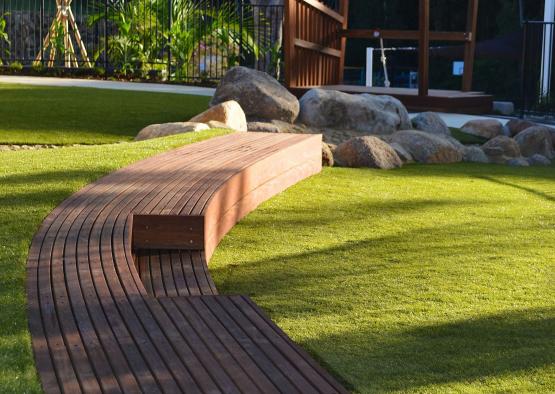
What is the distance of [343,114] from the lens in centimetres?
1268

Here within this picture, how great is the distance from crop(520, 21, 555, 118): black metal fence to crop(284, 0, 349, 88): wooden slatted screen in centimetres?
307

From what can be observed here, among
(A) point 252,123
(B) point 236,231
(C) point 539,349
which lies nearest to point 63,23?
(A) point 252,123

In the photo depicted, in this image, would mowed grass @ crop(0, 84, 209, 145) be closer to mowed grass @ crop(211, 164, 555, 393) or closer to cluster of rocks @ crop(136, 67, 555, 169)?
cluster of rocks @ crop(136, 67, 555, 169)

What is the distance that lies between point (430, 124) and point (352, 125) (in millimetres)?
1087

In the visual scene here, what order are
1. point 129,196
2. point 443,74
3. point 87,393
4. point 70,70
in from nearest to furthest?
1. point 87,393
2. point 129,196
3. point 70,70
4. point 443,74

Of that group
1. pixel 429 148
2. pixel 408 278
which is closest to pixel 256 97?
pixel 429 148

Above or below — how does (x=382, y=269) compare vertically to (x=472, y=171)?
below

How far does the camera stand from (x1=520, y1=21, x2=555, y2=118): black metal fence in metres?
16.6

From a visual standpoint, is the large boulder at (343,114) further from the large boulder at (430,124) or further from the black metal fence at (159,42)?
the black metal fence at (159,42)

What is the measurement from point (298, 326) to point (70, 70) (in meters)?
14.9

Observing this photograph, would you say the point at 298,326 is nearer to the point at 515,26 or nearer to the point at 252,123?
the point at 252,123

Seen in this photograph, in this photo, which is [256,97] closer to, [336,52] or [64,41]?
[336,52]

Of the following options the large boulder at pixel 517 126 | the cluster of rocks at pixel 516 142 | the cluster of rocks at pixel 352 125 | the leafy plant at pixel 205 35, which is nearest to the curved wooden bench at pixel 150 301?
the cluster of rocks at pixel 352 125

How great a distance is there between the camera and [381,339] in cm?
465
